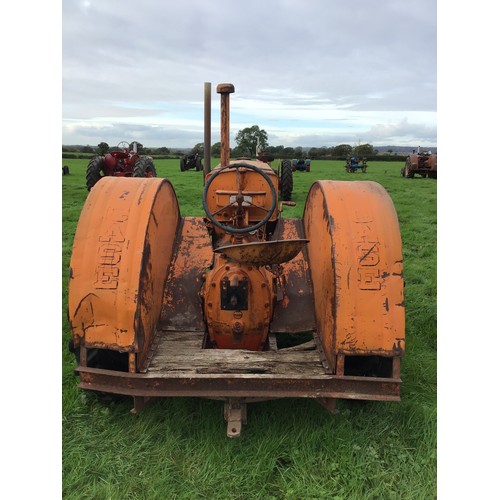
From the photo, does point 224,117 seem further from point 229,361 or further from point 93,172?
point 93,172

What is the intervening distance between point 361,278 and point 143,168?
9790 millimetres

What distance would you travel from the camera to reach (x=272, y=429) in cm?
282

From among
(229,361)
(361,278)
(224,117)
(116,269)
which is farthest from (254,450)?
(224,117)

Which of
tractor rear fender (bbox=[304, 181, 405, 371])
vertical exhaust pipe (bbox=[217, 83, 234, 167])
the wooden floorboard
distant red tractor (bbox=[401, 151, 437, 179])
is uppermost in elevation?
distant red tractor (bbox=[401, 151, 437, 179])

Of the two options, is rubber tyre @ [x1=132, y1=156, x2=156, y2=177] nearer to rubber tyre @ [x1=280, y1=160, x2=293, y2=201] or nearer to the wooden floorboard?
rubber tyre @ [x1=280, y1=160, x2=293, y2=201]

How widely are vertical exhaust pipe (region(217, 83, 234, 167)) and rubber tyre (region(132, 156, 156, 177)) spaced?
7856mm

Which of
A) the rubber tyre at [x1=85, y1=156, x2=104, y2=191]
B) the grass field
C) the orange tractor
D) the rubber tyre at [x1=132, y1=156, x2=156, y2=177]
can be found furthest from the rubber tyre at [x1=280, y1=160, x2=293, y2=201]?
the grass field

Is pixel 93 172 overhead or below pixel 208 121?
overhead

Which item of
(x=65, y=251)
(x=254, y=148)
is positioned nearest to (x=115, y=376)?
(x=65, y=251)

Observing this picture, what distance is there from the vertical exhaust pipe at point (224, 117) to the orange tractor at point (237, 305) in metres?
0.02

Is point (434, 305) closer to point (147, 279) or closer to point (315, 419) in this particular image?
point (315, 419)

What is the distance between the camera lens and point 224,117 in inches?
137

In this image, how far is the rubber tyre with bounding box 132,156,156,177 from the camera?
11.3 metres

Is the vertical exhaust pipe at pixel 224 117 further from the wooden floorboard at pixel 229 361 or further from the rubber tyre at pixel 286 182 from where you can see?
the rubber tyre at pixel 286 182
